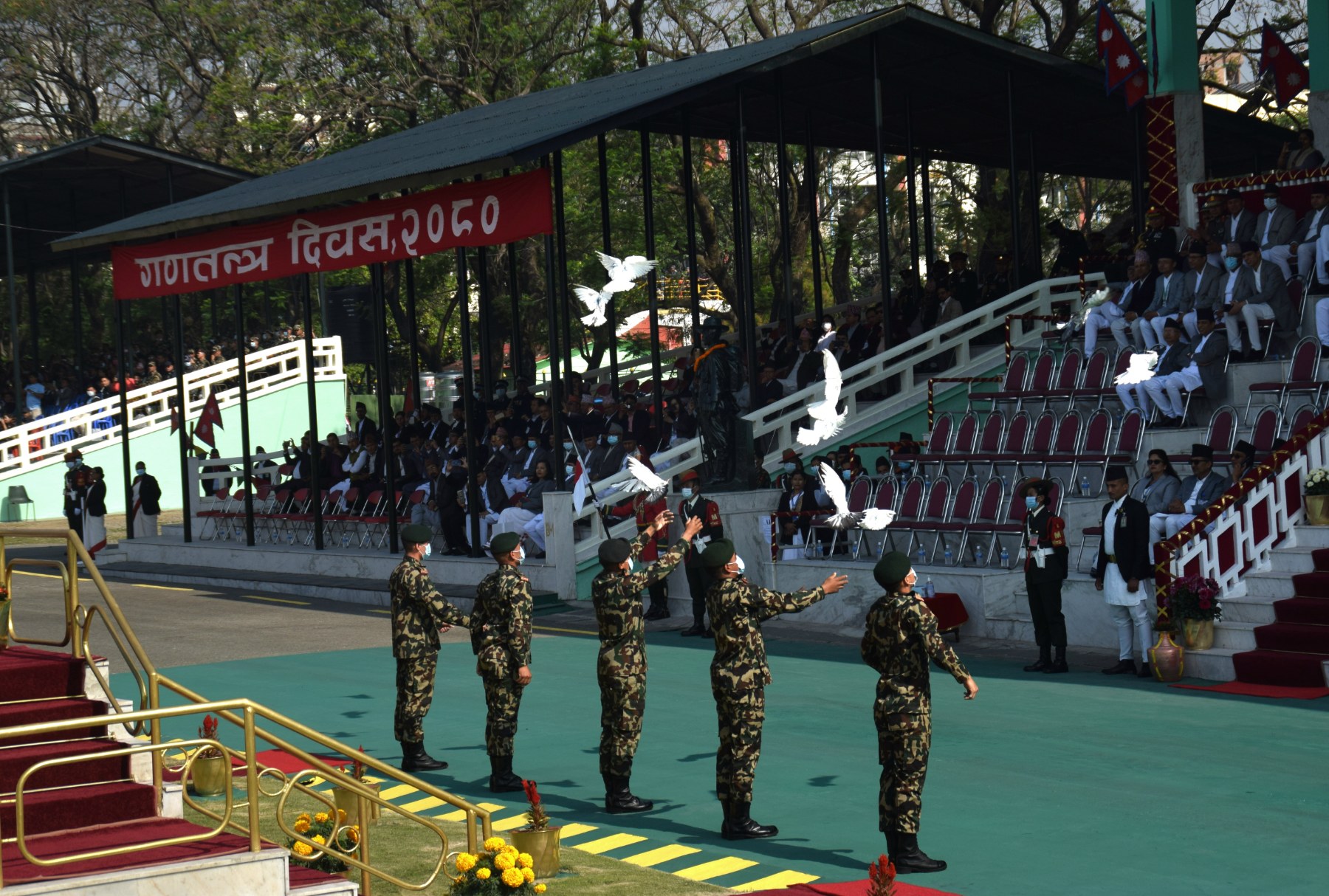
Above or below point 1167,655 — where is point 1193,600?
above

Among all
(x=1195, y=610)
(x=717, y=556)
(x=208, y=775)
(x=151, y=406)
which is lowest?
(x=208, y=775)

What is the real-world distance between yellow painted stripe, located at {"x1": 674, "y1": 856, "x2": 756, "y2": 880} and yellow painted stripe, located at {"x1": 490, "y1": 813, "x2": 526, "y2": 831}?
5.24ft

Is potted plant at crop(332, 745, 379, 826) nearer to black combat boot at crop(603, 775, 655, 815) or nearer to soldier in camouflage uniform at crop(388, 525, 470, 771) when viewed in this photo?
black combat boot at crop(603, 775, 655, 815)

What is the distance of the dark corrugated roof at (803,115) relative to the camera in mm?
23281

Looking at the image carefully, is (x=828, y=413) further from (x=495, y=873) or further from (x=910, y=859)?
(x=495, y=873)

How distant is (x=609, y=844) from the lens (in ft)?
34.6

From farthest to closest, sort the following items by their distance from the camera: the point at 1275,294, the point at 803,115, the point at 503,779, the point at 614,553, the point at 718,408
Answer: the point at 803,115 → the point at 718,408 → the point at 1275,294 → the point at 503,779 → the point at 614,553

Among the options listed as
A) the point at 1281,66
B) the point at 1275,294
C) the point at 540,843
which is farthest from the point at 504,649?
the point at 1281,66

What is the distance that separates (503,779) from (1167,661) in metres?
6.89

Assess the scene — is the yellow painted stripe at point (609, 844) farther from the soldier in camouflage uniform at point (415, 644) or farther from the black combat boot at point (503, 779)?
the soldier in camouflage uniform at point (415, 644)

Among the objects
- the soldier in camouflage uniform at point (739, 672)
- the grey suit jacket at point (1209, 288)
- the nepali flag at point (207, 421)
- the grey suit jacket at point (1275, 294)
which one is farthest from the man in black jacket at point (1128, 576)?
the nepali flag at point (207, 421)

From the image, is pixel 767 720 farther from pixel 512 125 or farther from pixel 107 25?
pixel 107 25

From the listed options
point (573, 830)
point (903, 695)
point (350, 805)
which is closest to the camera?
point (903, 695)

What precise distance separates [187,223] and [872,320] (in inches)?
464
